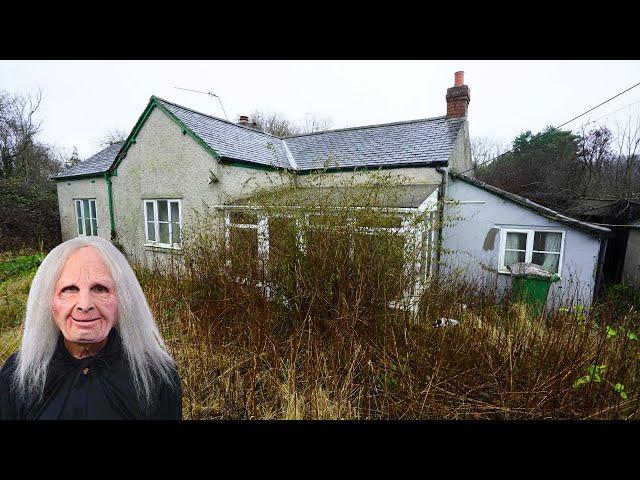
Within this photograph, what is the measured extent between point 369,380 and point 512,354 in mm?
1523

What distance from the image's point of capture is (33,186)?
1389 centimetres

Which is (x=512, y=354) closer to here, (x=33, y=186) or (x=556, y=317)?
(x=556, y=317)

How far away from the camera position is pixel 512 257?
821cm

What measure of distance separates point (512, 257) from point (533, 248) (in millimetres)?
578

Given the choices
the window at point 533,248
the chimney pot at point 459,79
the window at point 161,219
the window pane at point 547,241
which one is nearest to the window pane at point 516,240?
the window at point 533,248

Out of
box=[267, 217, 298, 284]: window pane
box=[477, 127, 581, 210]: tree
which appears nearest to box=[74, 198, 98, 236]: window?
A: box=[267, 217, 298, 284]: window pane

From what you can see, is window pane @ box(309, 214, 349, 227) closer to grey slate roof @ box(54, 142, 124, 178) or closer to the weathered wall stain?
the weathered wall stain

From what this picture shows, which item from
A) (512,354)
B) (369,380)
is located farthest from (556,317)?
(369,380)

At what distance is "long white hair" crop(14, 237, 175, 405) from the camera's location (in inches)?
47.8

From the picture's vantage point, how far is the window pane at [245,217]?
513cm

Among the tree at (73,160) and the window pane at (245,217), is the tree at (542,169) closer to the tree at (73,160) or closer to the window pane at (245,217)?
the window pane at (245,217)

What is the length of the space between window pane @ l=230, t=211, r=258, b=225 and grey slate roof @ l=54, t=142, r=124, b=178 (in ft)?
28.6

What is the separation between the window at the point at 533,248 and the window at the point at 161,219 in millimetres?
10374

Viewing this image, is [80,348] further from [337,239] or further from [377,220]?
[377,220]
